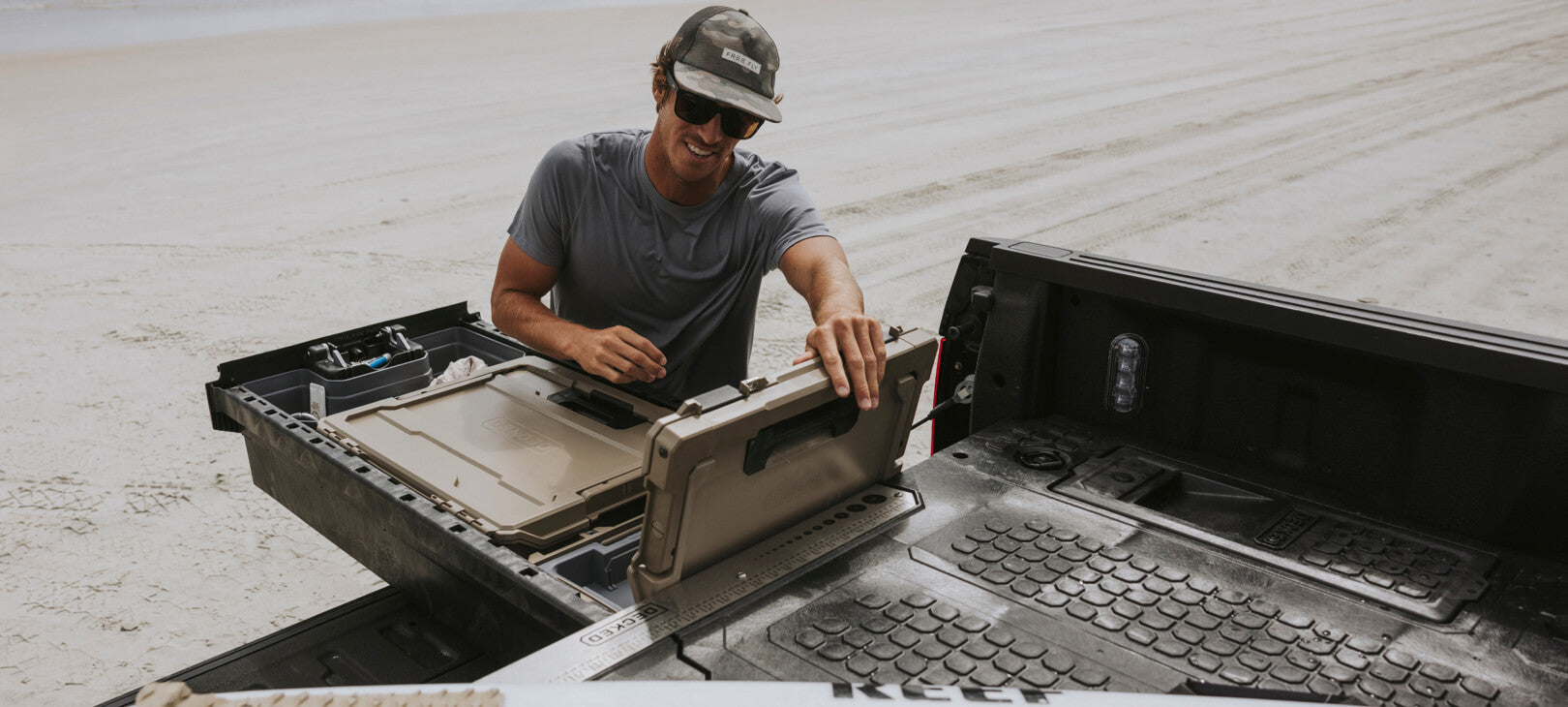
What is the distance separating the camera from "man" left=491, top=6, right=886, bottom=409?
2.79 meters

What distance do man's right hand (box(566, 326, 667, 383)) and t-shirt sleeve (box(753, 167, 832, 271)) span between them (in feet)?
1.60

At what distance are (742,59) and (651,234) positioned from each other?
0.64 metres

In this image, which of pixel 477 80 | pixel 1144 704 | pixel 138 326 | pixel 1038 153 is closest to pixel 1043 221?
pixel 1038 153

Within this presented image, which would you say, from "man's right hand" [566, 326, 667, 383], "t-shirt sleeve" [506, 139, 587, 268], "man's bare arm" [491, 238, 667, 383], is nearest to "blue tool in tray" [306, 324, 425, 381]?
"man's bare arm" [491, 238, 667, 383]

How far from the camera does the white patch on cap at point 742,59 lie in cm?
269

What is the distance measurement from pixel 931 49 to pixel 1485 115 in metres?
6.36

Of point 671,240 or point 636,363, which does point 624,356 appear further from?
point 671,240

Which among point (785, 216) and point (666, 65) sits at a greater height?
point (666, 65)

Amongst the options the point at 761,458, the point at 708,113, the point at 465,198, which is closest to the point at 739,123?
the point at 708,113

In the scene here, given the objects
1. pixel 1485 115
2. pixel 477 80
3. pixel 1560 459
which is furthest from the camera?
pixel 477 80

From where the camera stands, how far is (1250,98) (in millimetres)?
11438

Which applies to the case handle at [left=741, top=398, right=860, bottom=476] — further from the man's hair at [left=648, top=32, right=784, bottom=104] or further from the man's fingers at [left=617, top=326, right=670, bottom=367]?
the man's hair at [left=648, top=32, right=784, bottom=104]

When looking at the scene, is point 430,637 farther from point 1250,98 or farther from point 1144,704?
point 1250,98

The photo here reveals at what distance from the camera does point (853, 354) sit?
75.0 inches
